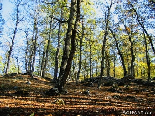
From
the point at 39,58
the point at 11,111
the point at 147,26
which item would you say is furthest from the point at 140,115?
the point at 39,58

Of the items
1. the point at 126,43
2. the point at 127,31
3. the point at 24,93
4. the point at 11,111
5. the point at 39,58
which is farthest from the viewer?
the point at 39,58

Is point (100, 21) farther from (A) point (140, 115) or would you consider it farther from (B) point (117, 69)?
(B) point (117, 69)

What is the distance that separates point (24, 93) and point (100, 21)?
61.8 ft

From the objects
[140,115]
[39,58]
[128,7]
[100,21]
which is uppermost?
[128,7]

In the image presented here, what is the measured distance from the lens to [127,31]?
31.8m

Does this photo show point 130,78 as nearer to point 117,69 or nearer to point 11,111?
point 11,111

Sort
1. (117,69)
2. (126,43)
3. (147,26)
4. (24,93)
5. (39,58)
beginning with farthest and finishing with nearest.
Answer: (117,69) → (39,58) → (126,43) → (147,26) → (24,93)

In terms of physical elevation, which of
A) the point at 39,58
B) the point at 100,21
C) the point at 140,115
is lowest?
the point at 140,115

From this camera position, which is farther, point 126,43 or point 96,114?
point 126,43

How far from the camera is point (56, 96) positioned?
441 inches

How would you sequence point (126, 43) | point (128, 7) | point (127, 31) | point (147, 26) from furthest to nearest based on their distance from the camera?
point (126, 43), point (127, 31), point (128, 7), point (147, 26)

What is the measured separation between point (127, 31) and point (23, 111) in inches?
1127

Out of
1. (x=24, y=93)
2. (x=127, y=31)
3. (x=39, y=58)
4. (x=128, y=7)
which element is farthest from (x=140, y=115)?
(x=39, y=58)

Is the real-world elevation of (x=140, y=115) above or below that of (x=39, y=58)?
below
